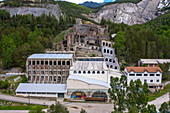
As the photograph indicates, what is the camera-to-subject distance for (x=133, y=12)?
472ft

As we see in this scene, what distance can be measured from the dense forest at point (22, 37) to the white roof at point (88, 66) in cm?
1576

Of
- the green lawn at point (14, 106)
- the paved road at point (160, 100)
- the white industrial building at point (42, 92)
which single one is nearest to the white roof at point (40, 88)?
the white industrial building at point (42, 92)

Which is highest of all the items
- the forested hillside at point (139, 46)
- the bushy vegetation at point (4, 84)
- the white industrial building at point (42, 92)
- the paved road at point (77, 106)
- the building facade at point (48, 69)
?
the forested hillside at point (139, 46)

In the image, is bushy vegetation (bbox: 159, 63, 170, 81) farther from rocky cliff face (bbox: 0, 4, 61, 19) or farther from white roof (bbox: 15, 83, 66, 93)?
rocky cliff face (bbox: 0, 4, 61, 19)

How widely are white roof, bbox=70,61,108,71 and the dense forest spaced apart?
620 inches

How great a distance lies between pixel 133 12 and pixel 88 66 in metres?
111

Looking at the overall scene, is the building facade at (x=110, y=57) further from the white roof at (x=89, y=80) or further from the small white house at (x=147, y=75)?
the white roof at (x=89, y=80)

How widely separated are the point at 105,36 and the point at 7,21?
46315 millimetres

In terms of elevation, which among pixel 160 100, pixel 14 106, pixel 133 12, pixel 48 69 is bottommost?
pixel 160 100

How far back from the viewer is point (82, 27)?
85438mm

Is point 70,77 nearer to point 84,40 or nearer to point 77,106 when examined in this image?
point 77,106

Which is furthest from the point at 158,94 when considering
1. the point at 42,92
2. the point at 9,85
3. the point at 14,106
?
the point at 9,85

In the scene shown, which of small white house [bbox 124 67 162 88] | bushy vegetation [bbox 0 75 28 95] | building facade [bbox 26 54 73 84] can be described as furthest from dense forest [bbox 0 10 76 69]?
small white house [bbox 124 67 162 88]

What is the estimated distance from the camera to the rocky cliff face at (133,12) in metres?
143
